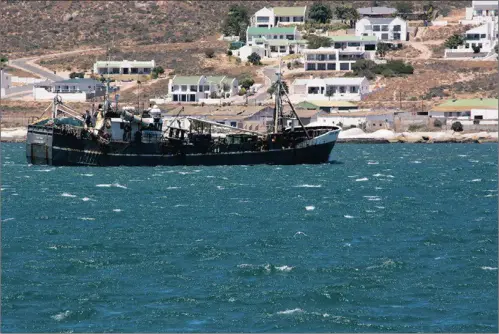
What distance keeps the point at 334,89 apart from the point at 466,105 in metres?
20.9

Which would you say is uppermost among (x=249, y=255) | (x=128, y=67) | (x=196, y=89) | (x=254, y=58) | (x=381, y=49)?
(x=381, y=49)

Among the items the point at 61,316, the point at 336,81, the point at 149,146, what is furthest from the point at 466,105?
the point at 61,316

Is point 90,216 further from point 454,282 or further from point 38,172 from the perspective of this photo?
point 38,172

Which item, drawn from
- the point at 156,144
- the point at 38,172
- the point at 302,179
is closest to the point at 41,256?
the point at 302,179

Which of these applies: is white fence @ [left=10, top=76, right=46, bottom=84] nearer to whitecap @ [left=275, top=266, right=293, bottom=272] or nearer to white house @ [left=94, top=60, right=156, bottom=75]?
white house @ [left=94, top=60, right=156, bottom=75]

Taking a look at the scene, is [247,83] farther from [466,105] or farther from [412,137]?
[466,105]

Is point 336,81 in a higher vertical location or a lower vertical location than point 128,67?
lower

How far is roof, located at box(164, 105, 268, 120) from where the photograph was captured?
15875 centimetres

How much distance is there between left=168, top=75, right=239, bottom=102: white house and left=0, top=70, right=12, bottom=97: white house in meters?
21.7

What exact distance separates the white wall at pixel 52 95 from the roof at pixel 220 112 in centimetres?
1599

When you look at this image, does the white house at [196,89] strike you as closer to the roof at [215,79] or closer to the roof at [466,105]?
the roof at [215,79]

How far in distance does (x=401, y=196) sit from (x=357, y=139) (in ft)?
240

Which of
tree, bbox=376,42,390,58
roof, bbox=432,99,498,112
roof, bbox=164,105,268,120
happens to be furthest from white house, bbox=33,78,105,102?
roof, bbox=432,99,498,112

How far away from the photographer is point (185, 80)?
593 ft
